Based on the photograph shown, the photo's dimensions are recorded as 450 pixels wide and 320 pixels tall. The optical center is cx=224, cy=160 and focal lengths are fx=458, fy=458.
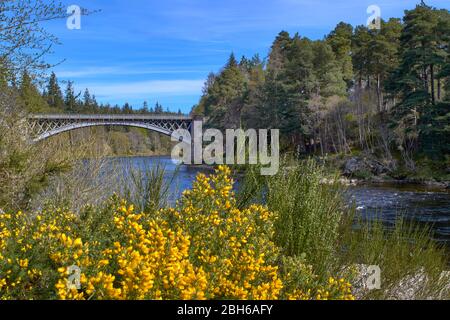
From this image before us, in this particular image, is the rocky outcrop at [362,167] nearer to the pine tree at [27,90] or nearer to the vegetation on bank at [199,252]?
the pine tree at [27,90]

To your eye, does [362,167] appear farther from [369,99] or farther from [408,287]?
[408,287]

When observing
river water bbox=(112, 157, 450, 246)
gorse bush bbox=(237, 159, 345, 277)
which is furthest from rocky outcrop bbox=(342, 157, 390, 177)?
gorse bush bbox=(237, 159, 345, 277)

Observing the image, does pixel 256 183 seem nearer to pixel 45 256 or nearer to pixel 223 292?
pixel 223 292

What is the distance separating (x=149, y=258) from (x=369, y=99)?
39248mm

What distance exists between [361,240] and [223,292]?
2.48 meters

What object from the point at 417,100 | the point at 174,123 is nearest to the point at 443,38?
the point at 417,100

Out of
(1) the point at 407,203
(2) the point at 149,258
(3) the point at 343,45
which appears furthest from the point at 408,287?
(3) the point at 343,45

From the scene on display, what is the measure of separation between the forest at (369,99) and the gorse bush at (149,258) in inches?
807

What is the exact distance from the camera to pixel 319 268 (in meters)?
3.61

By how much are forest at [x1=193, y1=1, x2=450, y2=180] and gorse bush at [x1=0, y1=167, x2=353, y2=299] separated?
20502 millimetres

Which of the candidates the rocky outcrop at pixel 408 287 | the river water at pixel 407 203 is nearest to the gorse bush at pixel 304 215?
the rocky outcrop at pixel 408 287

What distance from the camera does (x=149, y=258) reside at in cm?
252

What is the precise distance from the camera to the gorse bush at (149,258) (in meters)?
2.42

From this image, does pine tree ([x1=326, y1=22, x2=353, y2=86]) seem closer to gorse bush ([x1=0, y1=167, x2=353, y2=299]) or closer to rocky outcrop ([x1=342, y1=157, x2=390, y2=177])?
rocky outcrop ([x1=342, y1=157, x2=390, y2=177])
